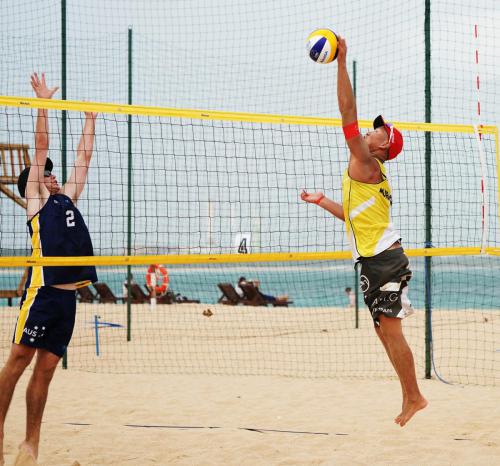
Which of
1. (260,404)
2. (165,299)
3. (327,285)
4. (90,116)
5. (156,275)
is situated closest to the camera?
(90,116)

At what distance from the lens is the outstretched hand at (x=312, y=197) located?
4.27m

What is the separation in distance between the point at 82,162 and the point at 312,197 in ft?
5.01

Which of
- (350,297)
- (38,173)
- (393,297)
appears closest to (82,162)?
(38,173)

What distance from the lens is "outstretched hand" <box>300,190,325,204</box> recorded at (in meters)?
4.27

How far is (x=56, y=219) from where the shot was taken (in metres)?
4.45

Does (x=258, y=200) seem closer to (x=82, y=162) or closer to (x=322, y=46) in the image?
(x=82, y=162)

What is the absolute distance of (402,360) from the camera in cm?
404

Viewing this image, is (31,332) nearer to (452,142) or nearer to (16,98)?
(16,98)

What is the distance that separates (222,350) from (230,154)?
5.11 meters

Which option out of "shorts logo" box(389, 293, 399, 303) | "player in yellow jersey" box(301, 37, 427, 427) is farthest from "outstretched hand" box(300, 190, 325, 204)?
"shorts logo" box(389, 293, 399, 303)

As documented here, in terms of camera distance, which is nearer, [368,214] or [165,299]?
[368,214]

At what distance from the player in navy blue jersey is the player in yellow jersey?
1682mm

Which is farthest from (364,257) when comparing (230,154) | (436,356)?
(436,356)

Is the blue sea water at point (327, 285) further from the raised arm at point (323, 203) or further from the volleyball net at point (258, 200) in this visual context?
the raised arm at point (323, 203)
